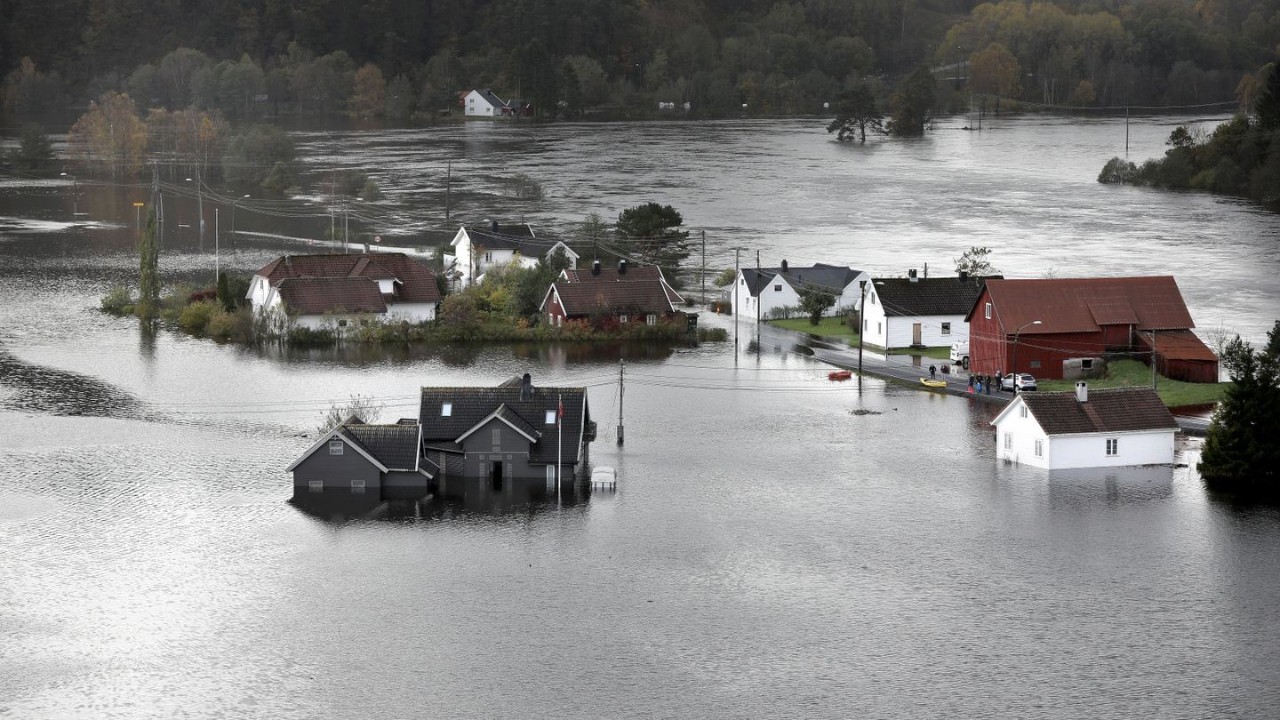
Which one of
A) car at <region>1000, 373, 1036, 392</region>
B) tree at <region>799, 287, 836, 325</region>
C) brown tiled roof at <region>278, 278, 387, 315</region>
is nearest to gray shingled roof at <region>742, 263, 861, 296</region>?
tree at <region>799, 287, 836, 325</region>

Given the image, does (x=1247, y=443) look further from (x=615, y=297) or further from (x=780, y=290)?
(x=615, y=297)

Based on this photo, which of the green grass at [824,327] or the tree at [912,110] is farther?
the tree at [912,110]

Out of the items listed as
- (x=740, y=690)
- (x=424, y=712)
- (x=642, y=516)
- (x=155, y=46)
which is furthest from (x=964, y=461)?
(x=155, y=46)

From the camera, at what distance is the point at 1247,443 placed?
34062mm

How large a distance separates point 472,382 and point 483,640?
673 inches

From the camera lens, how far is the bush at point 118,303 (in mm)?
54719

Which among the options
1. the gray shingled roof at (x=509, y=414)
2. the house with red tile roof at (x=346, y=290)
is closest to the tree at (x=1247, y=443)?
the gray shingled roof at (x=509, y=414)

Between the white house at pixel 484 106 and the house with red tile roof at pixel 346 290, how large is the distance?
289 feet

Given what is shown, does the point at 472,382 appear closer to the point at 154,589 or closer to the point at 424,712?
the point at 154,589

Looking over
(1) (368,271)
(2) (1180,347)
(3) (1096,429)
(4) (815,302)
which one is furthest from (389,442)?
(4) (815,302)

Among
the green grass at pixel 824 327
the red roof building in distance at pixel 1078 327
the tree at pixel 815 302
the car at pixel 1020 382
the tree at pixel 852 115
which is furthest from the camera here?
the tree at pixel 852 115

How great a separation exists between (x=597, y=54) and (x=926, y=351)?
115 meters

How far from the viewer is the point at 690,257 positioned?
6694 centimetres

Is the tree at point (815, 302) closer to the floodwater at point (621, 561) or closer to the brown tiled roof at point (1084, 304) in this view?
the floodwater at point (621, 561)
